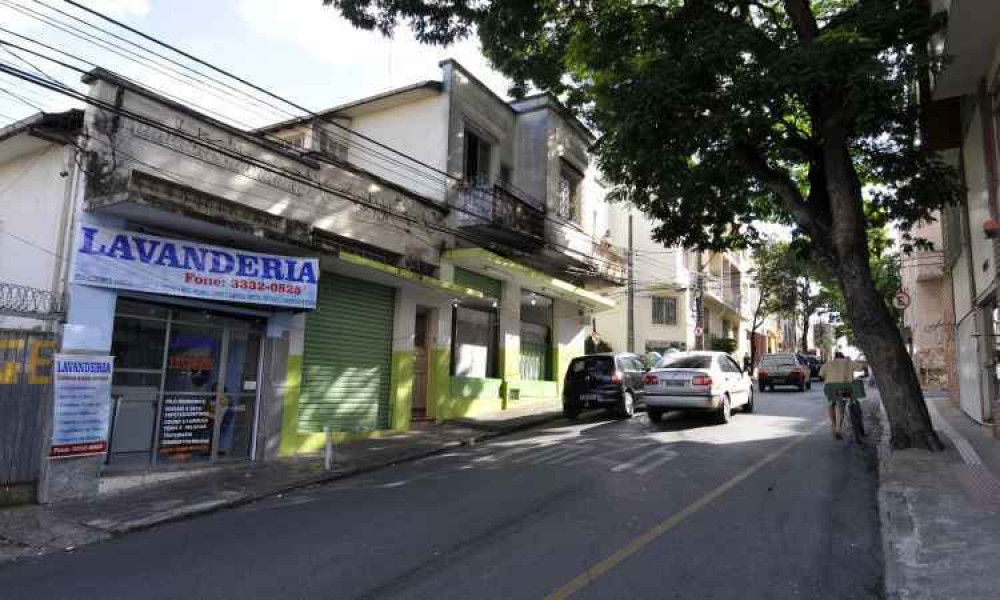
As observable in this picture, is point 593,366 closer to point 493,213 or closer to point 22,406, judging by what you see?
point 493,213

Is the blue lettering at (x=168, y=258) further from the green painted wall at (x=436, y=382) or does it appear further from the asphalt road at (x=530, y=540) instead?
the green painted wall at (x=436, y=382)

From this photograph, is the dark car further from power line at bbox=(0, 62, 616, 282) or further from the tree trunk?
the tree trunk

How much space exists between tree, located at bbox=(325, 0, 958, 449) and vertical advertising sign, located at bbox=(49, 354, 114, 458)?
7.42 metres

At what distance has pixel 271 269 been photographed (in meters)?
10.8

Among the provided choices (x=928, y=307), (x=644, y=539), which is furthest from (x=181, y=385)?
(x=928, y=307)

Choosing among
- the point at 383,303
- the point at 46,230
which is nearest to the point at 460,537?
the point at 46,230

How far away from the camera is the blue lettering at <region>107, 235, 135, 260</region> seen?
9059mm

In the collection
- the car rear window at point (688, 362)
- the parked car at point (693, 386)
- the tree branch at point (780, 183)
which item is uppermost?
the tree branch at point (780, 183)

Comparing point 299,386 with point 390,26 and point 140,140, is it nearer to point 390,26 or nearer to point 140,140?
point 140,140

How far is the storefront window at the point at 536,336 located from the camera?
1998cm

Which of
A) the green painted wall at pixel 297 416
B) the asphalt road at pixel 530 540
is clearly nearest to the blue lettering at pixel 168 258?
the green painted wall at pixel 297 416

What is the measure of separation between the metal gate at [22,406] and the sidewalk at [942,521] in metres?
9.46

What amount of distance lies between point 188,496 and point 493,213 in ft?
32.2

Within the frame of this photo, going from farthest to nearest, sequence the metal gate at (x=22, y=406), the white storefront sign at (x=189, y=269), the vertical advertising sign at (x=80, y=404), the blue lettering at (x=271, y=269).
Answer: the blue lettering at (x=271, y=269) → the white storefront sign at (x=189, y=269) → the vertical advertising sign at (x=80, y=404) → the metal gate at (x=22, y=406)
